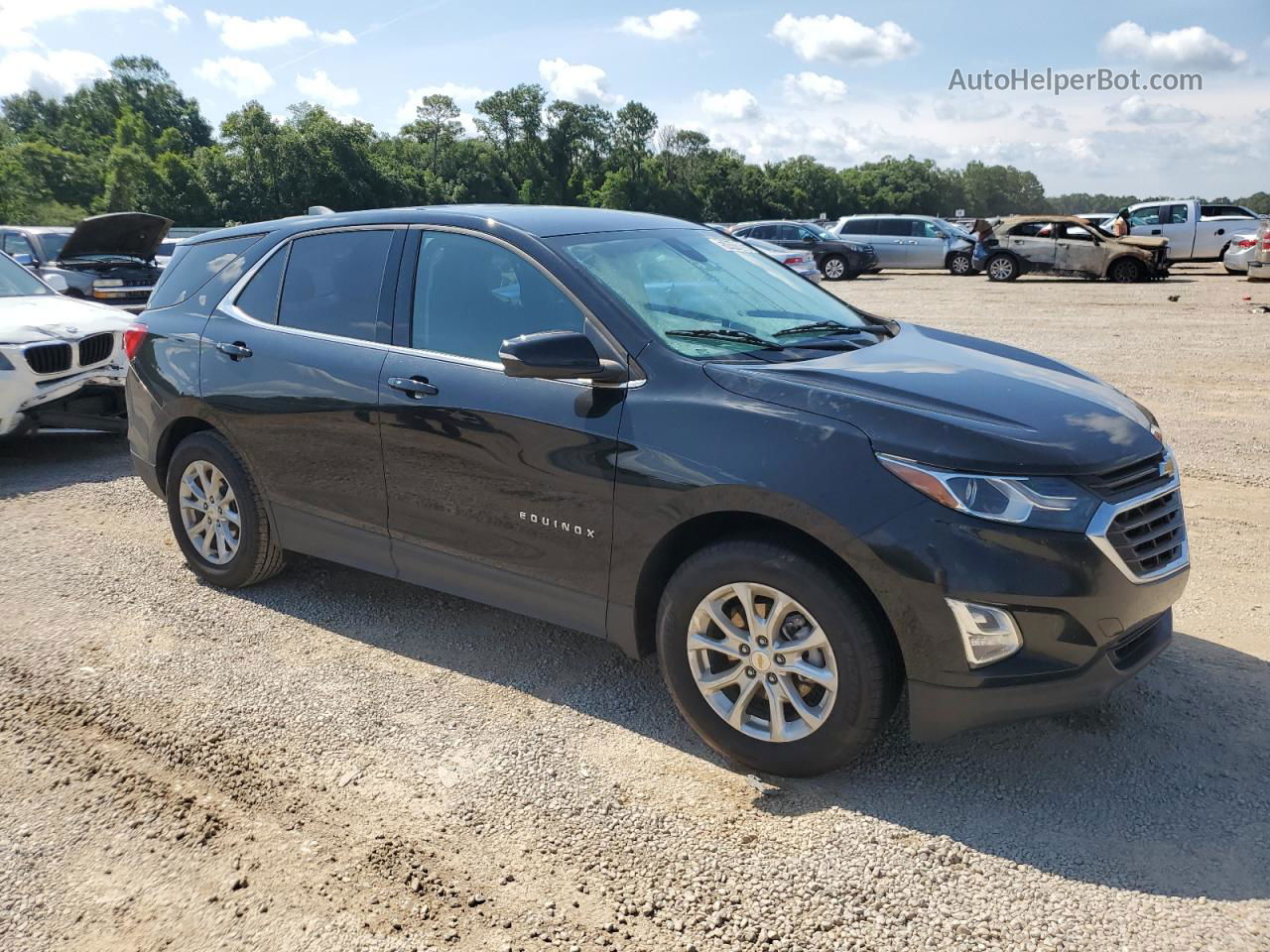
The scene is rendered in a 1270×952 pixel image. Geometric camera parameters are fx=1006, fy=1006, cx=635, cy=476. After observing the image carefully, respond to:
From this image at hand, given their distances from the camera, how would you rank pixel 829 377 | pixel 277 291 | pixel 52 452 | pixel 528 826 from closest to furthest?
1. pixel 528 826
2. pixel 829 377
3. pixel 277 291
4. pixel 52 452

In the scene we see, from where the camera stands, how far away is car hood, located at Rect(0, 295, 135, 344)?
745cm

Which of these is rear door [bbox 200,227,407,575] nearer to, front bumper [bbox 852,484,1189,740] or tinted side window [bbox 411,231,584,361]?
tinted side window [bbox 411,231,584,361]

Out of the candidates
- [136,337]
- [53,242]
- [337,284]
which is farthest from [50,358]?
[53,242]

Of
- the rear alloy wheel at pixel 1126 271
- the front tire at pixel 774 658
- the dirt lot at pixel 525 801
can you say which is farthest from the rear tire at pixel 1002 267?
the front tire at pixel 774 658

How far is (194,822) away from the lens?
3164 millimetres

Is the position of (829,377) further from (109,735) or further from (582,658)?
(109,735)

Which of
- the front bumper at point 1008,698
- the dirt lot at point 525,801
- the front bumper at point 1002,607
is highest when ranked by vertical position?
the front bumper at point 1002,607

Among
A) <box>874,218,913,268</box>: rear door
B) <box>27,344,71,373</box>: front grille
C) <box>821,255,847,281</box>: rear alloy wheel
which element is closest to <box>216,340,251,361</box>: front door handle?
<box>27,344,71,373</box>: front grille

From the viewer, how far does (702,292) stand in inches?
156

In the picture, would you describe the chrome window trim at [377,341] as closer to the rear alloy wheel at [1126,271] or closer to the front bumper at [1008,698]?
the front bumper at [1008,698]

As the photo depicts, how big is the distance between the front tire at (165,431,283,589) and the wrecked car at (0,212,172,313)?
24.4 ft

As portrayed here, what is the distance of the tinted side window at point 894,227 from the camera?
1143 inches

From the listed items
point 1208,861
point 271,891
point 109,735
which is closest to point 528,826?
point 271,891

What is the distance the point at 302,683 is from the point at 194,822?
0.97 meters
